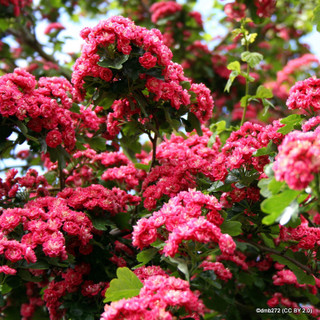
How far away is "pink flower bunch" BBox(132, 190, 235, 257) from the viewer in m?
1.83

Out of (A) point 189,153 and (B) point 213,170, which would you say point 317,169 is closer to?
(B) point 213,170

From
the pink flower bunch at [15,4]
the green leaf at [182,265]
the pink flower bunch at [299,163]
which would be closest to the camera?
the pink flower bunch at [299,163]

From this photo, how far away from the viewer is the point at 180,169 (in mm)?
2715

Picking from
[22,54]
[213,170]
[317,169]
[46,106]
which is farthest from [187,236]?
[22,54]

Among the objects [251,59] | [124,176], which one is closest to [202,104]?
[251,59]

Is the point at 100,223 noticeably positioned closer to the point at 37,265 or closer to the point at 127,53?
the point at 37,265

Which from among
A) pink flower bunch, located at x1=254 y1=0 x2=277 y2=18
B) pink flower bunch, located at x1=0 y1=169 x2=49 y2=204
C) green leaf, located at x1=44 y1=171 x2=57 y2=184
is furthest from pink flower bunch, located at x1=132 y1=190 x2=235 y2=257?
pink flower bunch, located at x1=254 y1=0 x2=277 y2=18

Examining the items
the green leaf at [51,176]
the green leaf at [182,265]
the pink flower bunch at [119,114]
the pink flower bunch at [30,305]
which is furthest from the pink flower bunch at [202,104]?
the pink flower bunch at [30,305]

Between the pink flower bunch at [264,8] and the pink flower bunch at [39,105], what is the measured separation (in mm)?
2314

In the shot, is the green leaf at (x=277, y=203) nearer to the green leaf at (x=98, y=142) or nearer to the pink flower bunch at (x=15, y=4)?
the green leaf at (x=98, y=142)

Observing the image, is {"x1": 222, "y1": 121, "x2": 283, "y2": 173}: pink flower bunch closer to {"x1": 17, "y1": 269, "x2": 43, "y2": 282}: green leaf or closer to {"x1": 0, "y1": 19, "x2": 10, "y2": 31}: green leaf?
{"x1": 17, "y1": 269, "x2": 43, "y2": 282}: green leaf

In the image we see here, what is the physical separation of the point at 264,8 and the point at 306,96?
2160 mm

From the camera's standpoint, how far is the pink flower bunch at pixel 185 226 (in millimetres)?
1825

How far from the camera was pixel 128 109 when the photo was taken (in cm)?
287
